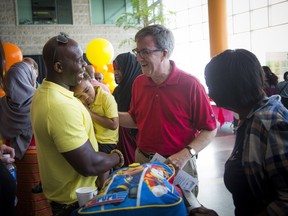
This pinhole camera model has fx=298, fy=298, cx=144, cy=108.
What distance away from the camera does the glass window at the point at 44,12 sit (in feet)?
44.3

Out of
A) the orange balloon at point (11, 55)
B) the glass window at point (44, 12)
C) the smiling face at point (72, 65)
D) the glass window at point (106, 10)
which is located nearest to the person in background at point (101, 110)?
the smiling face at point (72, 65)

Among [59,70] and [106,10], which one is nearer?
[59,70]

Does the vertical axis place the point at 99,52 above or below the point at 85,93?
above

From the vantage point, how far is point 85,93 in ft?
8.11

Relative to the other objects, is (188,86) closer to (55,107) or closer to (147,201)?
(55,107)

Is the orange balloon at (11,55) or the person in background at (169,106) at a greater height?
the orange balloon at (11,55)

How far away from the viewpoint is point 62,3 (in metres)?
13.9

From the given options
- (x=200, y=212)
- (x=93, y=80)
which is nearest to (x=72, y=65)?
(x=200, y=212)

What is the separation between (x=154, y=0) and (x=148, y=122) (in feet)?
41.3

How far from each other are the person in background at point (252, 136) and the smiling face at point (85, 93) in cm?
138

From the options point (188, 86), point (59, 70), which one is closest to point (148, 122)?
point (188, 86)

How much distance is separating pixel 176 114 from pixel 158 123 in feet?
0.43

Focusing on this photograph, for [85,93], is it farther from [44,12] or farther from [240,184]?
[44,12]

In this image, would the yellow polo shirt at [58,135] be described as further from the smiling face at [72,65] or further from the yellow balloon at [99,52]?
the yellow balloon at [99,52]
